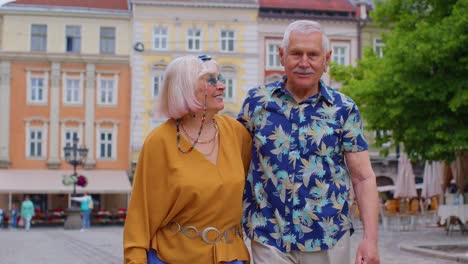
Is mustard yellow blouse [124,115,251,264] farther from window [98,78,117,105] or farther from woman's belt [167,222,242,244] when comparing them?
window [98,78,117,105]

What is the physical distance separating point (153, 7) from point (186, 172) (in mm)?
38554

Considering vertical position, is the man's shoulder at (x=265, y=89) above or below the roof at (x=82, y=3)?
below

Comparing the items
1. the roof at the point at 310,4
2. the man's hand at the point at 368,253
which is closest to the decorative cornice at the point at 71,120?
the roof at the point at 310,4

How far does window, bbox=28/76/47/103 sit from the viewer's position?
4131cm

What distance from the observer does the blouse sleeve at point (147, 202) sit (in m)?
3.55

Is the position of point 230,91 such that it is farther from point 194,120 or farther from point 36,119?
point 194,120

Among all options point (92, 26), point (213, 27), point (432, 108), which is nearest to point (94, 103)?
point (92, 26)

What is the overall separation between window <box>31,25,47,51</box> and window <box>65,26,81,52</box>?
109 centimetres

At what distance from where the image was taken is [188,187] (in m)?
3.48

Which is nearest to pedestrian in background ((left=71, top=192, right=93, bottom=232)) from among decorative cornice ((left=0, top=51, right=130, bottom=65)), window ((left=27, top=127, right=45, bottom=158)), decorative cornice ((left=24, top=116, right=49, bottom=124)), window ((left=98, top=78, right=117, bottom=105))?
window ((left=27, top=127, right=45, bottom=158))

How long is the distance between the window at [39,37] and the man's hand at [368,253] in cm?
3907

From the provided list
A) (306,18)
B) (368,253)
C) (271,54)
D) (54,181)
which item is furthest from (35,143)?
(368,253)

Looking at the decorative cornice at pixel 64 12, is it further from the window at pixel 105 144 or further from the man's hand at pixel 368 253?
the man's hand at pixel 368 253

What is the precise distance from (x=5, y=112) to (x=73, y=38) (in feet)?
16.7
